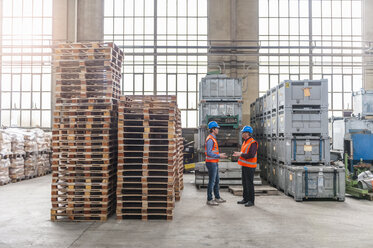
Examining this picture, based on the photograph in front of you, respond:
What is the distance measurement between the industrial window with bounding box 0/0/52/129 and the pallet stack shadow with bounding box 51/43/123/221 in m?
11.0

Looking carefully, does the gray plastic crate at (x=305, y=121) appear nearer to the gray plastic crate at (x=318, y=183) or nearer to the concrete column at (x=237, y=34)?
the gray plastic crate at (x=318, y=183)

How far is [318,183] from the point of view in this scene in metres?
8.31

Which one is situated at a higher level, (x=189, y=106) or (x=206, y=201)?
(x=189, y=106)

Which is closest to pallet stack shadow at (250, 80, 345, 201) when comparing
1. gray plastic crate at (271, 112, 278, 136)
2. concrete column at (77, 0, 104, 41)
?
gray plastic crate at (271, 112, 278, 136)

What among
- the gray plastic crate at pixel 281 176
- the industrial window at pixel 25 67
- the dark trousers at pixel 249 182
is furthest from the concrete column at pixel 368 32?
the industrial window at pixel 25 67

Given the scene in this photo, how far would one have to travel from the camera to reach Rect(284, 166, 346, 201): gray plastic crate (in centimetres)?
827

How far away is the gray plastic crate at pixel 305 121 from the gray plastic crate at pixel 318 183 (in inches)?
42.8

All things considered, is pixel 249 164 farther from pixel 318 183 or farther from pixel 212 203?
pixel 318 183

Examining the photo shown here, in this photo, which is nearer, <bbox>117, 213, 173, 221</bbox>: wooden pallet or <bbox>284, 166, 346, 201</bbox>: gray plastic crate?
<bbox>117, 213, 173, 221</bbox>: wooden pallet

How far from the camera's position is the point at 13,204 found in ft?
26.1

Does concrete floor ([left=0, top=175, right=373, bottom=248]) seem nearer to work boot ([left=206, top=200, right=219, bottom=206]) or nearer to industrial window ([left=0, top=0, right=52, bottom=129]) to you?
work boot ([left=206, top=200, right=219, bottom=206])

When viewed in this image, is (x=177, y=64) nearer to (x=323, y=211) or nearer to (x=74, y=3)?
(x=74, y=3)

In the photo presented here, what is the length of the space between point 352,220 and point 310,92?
3.67 metres

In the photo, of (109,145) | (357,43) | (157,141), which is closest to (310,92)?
(157,141)
